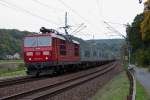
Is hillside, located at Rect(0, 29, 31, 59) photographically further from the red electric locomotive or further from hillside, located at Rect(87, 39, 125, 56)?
the red electric locomotive

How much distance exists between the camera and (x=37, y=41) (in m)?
32.6

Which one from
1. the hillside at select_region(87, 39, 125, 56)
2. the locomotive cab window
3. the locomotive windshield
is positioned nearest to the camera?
the locomotive windshield

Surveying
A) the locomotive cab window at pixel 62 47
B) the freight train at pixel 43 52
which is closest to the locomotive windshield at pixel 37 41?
the freight train at pixel 43 52

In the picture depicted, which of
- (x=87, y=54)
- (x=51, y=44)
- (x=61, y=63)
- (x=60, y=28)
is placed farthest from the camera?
(x=87, y=54)

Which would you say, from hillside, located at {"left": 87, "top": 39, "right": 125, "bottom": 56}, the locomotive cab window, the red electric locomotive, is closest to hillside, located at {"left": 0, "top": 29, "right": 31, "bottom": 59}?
hillside, located at {"left": 87, "top": 39, "right": 125, "bottom": 56}

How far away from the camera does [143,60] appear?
64.3 metres

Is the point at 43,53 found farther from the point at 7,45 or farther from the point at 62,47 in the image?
the point at 7,45

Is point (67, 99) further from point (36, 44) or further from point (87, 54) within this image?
point (87, 54)

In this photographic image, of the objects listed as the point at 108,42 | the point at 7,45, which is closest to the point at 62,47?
the point at 7,45

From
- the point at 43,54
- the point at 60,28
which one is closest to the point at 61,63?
the point at 43,54

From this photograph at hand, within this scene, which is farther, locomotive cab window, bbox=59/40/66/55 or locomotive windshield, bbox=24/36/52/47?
locomotive cab window, bbox=59/40/66/55

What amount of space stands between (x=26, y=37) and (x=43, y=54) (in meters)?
2.05

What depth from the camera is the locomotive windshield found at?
32.3 meters

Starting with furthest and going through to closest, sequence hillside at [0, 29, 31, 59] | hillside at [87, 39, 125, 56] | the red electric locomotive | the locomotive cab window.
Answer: hillside at [0, 29, 31, 59]
hillside at [87, 39, 125, 56]
the locomotive cab window
the red electric locomotive
